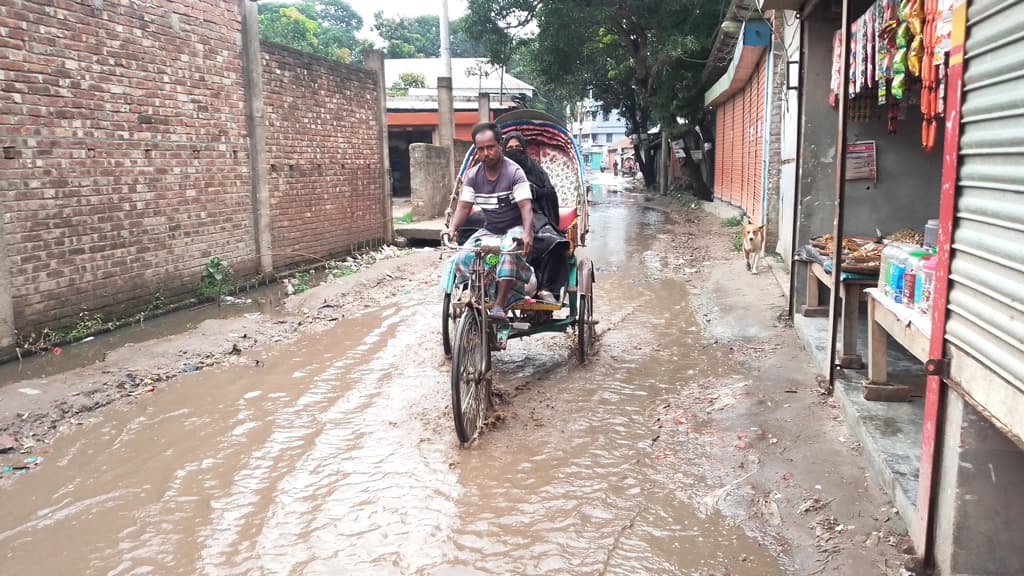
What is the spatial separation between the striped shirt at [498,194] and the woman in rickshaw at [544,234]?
215mm

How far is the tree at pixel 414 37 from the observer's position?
45.8 meters

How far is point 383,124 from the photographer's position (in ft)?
45.6

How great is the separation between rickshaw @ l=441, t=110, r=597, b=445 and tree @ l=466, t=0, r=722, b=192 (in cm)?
1380

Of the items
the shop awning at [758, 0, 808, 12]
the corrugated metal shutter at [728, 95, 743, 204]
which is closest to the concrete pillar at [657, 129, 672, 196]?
the corrugated metal shutter at [728, 95, 743, 204]

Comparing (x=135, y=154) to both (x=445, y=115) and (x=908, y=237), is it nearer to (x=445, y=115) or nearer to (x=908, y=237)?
(x=908, y=237)

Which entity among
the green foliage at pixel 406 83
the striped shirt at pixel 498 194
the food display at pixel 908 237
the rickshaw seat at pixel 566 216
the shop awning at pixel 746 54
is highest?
the green foliage at pixel 406 83

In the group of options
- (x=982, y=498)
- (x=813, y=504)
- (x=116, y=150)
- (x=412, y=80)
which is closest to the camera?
(x=982, y=498)

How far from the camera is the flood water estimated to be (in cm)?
334

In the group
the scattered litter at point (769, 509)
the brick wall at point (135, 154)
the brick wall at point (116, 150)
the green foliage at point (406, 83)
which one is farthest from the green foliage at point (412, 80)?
the scattered litter at point (769, 509)

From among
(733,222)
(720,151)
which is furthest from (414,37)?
(733,222)

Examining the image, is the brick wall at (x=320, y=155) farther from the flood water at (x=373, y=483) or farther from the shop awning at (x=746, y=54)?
the shop awning at (x=746, y=54)

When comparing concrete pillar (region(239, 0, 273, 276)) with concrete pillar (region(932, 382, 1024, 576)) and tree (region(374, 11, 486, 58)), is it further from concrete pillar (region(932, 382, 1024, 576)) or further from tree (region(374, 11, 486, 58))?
tree (region(374, 11, 486, 58))

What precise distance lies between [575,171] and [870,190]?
2.84 m

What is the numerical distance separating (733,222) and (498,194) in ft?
40.6
